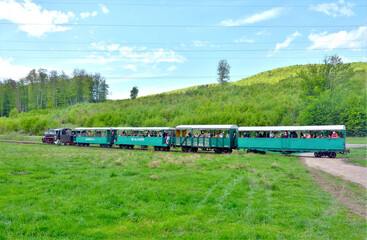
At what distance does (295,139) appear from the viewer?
25.7 m

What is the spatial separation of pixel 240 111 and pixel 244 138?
22.8 m

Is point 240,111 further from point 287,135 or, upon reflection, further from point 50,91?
point 50,91

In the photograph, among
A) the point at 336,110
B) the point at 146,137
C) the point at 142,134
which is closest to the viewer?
the point at 146,137

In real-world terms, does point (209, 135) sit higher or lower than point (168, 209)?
higher

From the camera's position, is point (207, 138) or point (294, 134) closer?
point (294, 134)

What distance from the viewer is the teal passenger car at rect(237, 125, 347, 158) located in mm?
23953

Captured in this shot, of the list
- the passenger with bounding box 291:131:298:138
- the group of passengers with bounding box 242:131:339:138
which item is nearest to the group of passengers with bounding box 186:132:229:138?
the group of passengers with bounding box 242:131:339:138

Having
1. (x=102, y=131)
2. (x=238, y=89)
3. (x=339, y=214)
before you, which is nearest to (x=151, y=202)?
(x=339, y=214)

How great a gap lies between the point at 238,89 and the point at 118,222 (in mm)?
70616

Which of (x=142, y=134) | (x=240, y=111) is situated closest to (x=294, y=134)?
(x=142, y=134)

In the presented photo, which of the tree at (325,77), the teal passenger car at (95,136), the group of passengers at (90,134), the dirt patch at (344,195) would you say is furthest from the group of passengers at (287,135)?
the tree at (325,77)

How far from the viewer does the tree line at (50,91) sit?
9769cm

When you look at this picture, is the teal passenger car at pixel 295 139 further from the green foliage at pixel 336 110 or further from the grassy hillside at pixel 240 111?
the green foliage at pixel 336 110

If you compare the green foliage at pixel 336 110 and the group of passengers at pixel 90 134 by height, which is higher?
the green foliage at pixel 336 110
